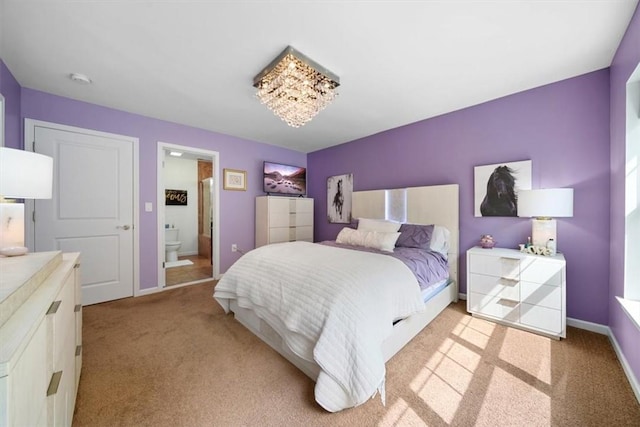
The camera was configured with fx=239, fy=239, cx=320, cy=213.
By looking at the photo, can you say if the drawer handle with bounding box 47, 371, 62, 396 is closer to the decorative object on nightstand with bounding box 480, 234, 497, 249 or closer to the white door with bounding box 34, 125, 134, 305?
the white door with bounding box 34, 125, 134, 305

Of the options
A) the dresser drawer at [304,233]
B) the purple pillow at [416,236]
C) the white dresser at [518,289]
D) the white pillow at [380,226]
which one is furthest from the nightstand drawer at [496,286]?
the dresser drawer at [304,233]

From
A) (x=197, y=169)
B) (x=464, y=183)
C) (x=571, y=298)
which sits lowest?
(x=571, y=298)

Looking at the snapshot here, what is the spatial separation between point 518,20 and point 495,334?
2501mm

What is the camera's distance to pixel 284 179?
4.63 m

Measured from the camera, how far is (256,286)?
2.08m

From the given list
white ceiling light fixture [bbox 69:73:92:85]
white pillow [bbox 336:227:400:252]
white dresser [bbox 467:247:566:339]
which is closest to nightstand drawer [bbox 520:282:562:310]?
white dresser [bbox 467:247:566:339]

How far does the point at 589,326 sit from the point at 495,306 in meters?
0.77

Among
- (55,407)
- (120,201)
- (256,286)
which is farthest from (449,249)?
(120,201)

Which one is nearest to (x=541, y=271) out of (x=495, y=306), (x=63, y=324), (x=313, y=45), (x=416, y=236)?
(x=495, y=306)

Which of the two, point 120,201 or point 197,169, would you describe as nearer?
point 120,201

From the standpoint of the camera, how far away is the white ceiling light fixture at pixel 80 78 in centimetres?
222

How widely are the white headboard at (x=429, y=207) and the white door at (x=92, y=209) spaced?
11.3 ft

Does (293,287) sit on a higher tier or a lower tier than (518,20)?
lower

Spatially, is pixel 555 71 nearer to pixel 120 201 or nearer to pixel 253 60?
pixel 253 60
